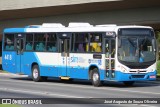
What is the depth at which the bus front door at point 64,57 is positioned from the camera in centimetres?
2730

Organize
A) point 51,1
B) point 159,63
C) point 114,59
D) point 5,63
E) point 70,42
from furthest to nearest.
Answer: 1. point 51,1
2. point 159,63
3. point 5,63
4. point 70,42
5. point 114,59

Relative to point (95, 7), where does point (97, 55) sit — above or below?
below

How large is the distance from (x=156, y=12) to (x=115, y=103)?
21.6m

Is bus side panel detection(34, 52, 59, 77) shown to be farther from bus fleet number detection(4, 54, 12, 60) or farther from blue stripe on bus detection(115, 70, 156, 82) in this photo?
blue stripe on bus detection(115, 70, 156, 82)

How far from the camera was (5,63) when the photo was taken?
31.7 metres

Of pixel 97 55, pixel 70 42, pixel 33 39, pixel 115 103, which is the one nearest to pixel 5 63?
pixel 33 39

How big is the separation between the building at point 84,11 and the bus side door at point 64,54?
10.2 metres

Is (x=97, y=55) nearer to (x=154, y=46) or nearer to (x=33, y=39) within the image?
(x=154, y=46)

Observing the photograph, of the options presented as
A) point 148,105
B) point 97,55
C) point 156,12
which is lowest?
point 148,105

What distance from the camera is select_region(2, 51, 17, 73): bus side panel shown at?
30.9 metres

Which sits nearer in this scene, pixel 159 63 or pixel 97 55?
pixel 97 55

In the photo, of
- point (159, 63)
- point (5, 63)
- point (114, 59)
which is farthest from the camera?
point (159, 63)

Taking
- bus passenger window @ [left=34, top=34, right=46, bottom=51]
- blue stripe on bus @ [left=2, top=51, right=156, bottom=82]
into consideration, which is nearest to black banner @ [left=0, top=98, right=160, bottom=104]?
blue stripe on bus @ [left=2, top=51, right=156, bottom=82]

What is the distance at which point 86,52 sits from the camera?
2608 cm
